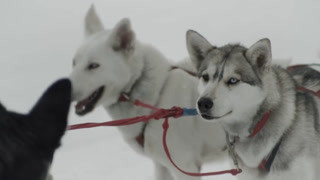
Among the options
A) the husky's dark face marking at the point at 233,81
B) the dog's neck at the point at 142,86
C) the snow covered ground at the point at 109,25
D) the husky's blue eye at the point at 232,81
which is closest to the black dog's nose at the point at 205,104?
the husky's dark face marking at the point at 233,81

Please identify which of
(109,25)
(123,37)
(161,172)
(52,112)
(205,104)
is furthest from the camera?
(109,25)

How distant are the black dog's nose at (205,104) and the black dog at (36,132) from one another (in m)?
1.17

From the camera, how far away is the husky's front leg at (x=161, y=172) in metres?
3.21

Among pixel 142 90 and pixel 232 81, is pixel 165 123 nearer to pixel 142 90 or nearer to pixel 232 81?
pixel 142 90

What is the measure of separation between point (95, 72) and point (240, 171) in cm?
103

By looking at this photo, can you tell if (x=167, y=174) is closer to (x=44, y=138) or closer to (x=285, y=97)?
(x=285, y=97)

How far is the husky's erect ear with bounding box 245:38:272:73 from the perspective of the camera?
2.35m

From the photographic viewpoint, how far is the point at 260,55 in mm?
2400

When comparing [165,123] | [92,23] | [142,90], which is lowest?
[165,123]

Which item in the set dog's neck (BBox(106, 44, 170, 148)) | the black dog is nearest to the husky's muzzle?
dog's neck (BBox(106, 44, 170, 148))

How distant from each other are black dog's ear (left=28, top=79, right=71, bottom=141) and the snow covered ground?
11.0 ft

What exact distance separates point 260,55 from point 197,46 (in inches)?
16.1

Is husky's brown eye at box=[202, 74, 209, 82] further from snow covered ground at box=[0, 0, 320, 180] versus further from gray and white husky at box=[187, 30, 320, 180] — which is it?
snow covered ground at box=[0, 0, 320, 180]

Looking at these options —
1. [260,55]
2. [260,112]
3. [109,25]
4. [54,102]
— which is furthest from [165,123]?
[109,25]
